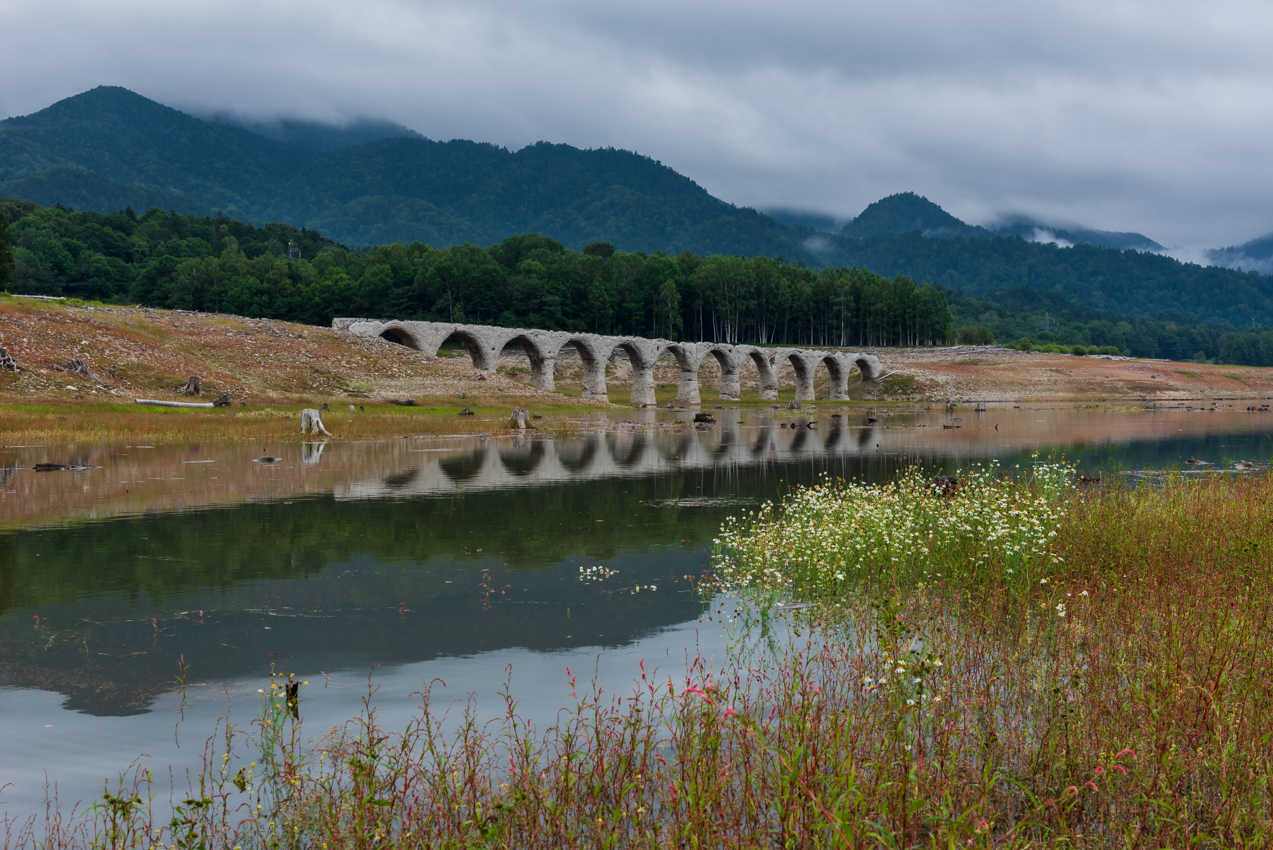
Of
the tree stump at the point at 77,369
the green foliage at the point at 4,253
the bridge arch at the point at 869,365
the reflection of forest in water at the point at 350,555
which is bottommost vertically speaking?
the reflection of forest in water at the point at 350,555

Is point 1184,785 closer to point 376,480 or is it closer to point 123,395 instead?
point 376,480

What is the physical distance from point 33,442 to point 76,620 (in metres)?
26.2

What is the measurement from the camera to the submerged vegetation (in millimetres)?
4664

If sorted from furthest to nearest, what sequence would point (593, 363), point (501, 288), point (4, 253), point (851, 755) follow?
point (501, 288) → point (593, 363) → point (4, 253) → point (851, 755)

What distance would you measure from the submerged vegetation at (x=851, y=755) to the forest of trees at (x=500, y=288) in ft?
396

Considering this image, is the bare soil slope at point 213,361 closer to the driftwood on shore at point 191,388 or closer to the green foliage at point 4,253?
the driftwood on shore at point 191,388

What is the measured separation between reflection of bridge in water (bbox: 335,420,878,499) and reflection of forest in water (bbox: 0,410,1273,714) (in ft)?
0.67

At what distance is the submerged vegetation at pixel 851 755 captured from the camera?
4.66m

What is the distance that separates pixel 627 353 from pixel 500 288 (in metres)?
43.9

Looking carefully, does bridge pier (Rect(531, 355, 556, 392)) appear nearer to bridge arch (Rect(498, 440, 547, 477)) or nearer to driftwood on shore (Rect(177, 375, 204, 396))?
driftwood on shore (Rect(177, 375, 204, 396))

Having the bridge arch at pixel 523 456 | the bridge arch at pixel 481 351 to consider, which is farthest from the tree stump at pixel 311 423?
the bridge arch at pixel 481 351

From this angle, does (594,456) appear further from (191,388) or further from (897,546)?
(191,388)

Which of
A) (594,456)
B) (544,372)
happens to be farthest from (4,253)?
(594,456)

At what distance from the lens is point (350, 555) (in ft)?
46.6
